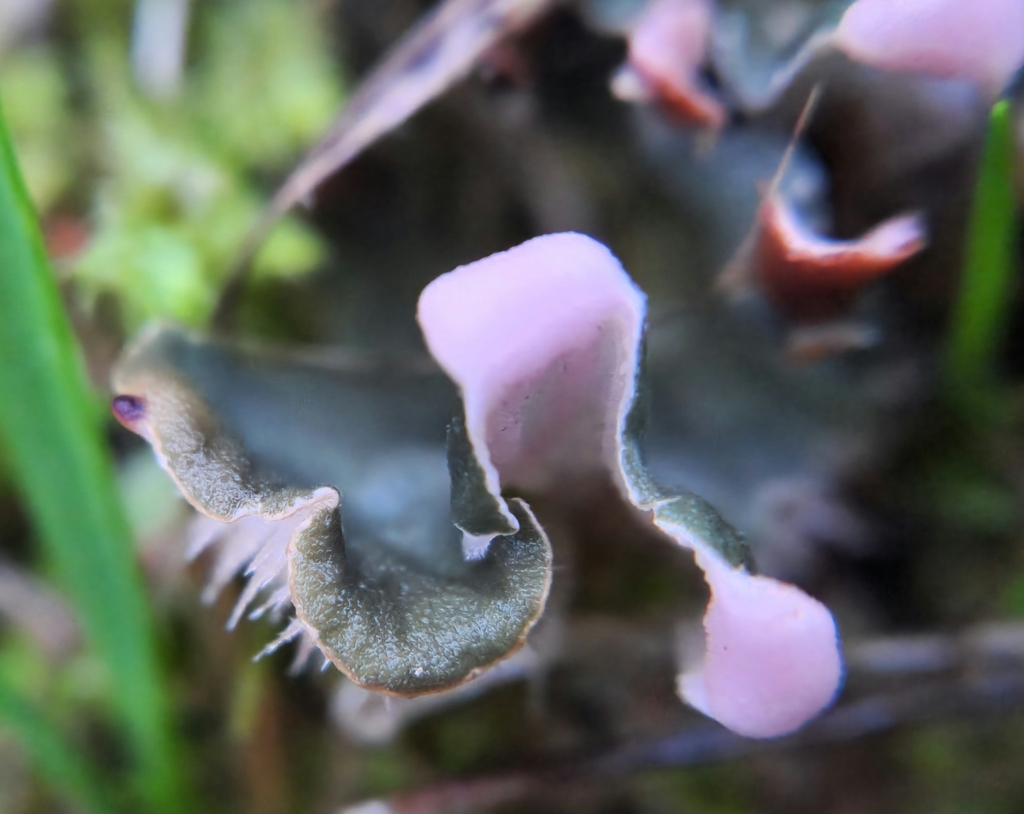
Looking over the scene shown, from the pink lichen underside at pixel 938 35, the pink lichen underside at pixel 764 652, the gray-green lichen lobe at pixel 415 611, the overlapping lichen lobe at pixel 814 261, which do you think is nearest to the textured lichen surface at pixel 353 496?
the gray-green lichen lobe at pixel 415 611

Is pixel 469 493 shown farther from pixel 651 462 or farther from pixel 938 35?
pixel 938 35

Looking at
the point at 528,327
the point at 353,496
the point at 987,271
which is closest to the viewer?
the point at 528,327

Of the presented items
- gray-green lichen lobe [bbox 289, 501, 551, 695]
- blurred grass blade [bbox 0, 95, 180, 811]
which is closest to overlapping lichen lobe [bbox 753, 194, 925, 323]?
gray-green lichen lobe [bbox 289, 501, 551, 695]

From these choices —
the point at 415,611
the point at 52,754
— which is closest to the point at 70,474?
the point at 52,754

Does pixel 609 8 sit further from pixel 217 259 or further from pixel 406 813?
pixel 406 813

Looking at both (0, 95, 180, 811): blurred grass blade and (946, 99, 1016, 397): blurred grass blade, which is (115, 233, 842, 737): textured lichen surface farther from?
(946, 99, 1016, 397): blurred grass blade

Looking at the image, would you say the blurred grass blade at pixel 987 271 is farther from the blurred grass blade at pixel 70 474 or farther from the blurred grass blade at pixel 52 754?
the blurred grass blade at pixel 52 754
